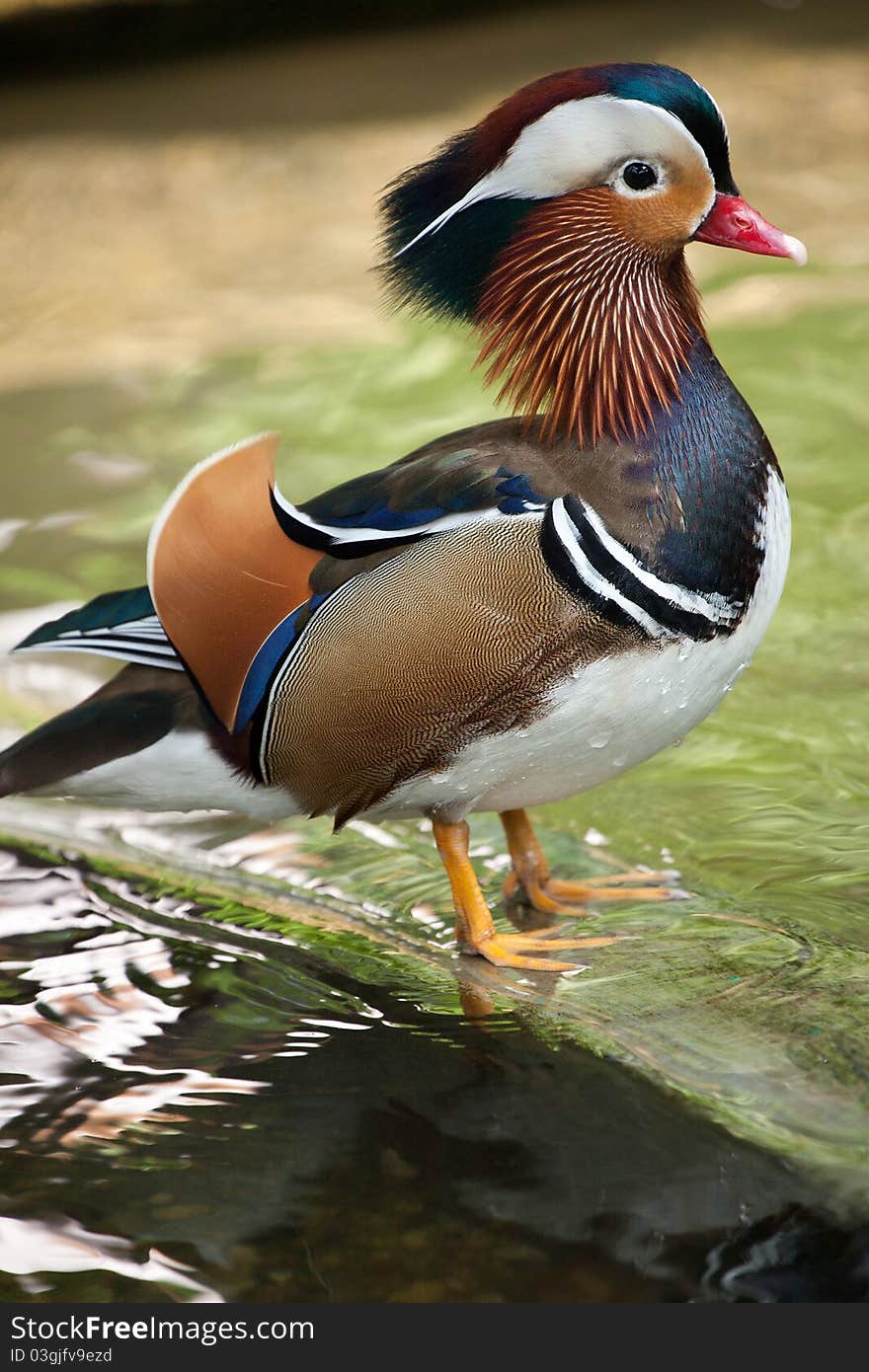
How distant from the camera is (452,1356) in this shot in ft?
8.11

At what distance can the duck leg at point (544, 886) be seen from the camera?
12.1ft

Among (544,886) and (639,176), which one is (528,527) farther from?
(544,886)

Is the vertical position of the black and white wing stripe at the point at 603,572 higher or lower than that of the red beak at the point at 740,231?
lower

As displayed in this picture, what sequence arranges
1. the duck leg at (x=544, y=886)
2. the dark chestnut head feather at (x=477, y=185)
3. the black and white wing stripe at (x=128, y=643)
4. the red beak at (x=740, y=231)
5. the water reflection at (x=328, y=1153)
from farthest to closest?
the duck leg at (x=544, y=886) < the black and white wing stripe at (x=128, y=643) < the red beak at (x=740, y=231) < the dark chestnut head feather at (x=477, y=185) < the water reflection at (x=328, y=1153)

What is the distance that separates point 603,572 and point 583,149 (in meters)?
0.77

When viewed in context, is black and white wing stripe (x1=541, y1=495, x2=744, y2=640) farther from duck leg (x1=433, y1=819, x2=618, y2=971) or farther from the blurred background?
the blurred background

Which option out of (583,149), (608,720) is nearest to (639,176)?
(583,149)

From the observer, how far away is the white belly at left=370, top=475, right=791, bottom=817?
298 centimetres

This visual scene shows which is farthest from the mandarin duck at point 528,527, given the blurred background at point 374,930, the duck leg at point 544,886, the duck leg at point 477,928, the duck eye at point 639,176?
the blurred background at point 374,930

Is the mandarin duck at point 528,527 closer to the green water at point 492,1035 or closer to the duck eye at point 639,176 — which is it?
the duck eye at point 639,176

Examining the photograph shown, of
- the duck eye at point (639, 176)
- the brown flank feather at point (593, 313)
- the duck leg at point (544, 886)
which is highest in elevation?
the duck eye at point (639, 176)

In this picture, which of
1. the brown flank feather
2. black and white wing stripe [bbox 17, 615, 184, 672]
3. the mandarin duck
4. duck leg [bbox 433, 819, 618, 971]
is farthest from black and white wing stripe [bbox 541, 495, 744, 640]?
black and white wing stripe [bbox 17, 615, 184, 672]

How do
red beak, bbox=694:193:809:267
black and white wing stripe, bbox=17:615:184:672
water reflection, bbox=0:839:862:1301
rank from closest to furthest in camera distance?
1. water reflection, bbox=0:839:862:1301
2. red beak, bbox=694:193:809:267
3. black and white wing stripe, bbox=17:615:184:672

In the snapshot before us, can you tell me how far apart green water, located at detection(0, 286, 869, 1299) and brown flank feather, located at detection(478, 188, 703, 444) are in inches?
46.0
